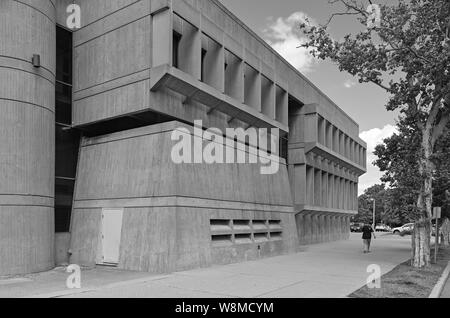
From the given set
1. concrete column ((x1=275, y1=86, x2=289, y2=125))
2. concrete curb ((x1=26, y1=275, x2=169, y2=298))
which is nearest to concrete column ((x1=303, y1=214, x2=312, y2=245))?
concrete column ((x1=275, y1=86, x2=289, y2=125))

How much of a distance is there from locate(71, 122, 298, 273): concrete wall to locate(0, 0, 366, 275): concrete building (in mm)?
45

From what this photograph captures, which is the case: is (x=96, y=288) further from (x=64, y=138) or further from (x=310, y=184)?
(x=310, y=184)

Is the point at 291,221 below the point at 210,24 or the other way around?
below

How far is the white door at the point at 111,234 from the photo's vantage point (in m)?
15.9

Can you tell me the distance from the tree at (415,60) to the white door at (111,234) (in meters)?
9.78

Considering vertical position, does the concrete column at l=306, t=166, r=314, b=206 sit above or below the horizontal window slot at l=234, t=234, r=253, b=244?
above

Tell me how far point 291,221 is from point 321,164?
10228mm

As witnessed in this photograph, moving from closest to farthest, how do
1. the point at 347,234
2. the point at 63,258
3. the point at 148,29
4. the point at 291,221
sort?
the point at 148,29 → the point at 63,258 → the point at 291,221 → the point at 347,234

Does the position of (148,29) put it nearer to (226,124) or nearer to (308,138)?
(226,124)

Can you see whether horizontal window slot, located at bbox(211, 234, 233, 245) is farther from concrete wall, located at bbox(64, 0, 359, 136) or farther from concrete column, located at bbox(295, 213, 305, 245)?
concrete column, located at bbox(295, 213, 305, 245)

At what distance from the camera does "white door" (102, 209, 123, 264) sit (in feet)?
52.3

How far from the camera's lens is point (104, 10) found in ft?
58.3
